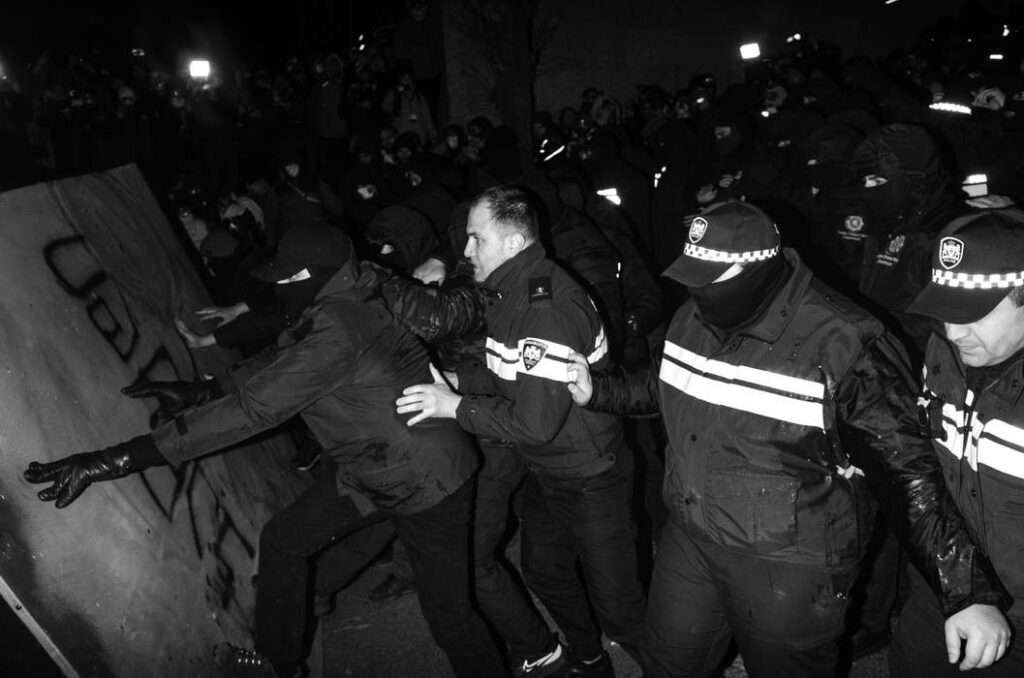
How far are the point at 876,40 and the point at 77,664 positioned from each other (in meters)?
19.6

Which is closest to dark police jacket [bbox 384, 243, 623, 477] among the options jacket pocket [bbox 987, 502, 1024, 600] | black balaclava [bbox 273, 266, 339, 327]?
black balaclava [bbox 273, 266, 339, 327]

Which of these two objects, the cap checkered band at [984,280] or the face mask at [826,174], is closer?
the cap checkered band at [984,280]

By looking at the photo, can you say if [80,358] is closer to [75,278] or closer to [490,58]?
[75,278]

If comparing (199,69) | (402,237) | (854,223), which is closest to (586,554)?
(854,223)

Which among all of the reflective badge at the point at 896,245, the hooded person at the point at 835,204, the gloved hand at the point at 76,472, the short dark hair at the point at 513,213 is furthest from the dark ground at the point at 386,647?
the hooded person at the point at 835,204

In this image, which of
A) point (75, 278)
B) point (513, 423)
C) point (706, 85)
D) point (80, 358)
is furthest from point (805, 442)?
point (706, 85)

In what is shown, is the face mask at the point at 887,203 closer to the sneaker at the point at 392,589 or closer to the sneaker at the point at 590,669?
the sneaker at the point at 590,669

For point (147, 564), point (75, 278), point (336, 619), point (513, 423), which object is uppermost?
point (75, 278)

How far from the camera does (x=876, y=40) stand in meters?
17.5

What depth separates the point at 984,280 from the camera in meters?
2.01

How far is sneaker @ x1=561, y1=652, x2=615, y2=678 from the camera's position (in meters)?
3.60

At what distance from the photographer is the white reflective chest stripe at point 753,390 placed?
7.48 feet

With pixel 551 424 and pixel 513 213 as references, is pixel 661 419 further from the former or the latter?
pixel 513 213

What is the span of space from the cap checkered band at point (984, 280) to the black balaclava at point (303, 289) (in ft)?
Result: 7.28
